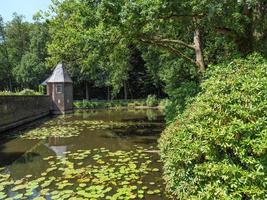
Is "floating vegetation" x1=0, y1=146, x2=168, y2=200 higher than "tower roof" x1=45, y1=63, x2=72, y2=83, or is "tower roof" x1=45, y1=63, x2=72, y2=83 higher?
"tower roof" x1=45, y1=63, x2=72, y2=83

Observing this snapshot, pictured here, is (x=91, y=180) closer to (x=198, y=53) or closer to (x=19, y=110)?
(x=198, y=53)

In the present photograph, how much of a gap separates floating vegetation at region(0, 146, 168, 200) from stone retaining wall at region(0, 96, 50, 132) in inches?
346

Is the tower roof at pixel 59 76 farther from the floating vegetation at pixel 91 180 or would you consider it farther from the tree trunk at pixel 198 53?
the floating vegetation at pixel 91 180

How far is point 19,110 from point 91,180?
15165 mm

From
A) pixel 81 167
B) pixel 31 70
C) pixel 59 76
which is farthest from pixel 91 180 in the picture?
pixel 31 70

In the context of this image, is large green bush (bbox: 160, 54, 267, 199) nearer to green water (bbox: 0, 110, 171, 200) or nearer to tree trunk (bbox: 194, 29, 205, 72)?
green water (bbox: 0, 110, 171, 200)

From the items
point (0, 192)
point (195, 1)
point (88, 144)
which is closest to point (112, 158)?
point (88, 144)

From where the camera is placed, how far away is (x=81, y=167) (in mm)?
9414

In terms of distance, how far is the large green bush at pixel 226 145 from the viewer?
472 cm

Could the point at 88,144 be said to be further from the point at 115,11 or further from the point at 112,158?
the point at 115,11

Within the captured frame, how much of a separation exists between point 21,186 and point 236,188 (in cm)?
539

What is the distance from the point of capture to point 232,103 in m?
5.48

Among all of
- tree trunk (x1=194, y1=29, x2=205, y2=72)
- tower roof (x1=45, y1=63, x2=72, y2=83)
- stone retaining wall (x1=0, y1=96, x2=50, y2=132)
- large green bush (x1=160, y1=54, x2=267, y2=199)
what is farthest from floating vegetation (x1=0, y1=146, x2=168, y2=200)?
tower roof (x1=45, y1=63, x2=72, y2=83)

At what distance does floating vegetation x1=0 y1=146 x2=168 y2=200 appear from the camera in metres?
6.94
